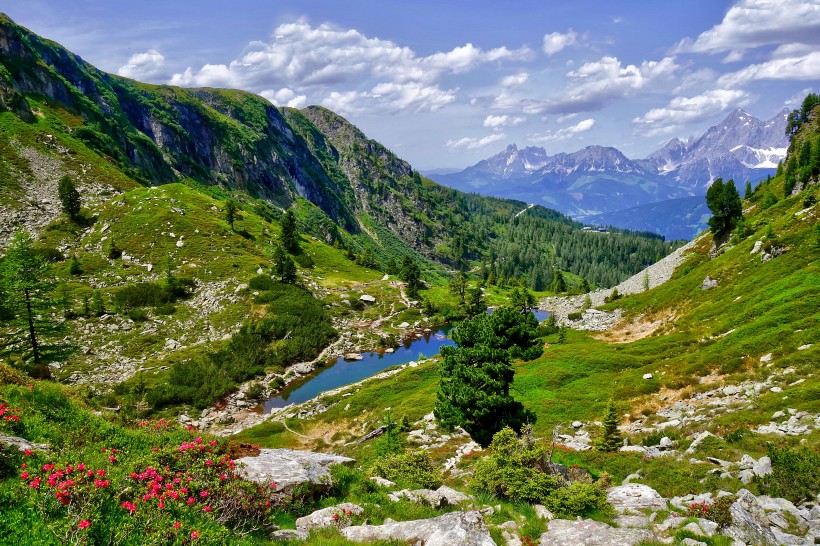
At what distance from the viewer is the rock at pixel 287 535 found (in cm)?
1130

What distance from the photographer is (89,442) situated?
12.7 m

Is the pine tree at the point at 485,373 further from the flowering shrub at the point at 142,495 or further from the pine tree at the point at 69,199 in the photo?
the pine tree at the point at 69,199

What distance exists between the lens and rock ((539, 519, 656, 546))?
12.5 metres

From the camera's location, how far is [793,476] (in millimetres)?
15570

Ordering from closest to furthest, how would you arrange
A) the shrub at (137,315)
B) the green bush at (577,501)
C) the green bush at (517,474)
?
the green bush at (577,501) → the green bush at (517,474) → the shrub at (137,315)

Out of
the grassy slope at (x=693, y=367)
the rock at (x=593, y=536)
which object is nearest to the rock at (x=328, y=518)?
the rock at (x=593, y=536)

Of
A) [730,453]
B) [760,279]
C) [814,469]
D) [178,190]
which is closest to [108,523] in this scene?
[814,469]

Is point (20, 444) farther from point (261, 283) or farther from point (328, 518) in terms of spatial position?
point (261, 283)

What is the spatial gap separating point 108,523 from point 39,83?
181 m

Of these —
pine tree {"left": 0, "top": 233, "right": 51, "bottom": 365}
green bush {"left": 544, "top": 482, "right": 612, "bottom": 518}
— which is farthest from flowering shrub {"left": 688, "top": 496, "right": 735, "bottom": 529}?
pine tree {"left": 0, "top": 233, "right": 51, "bottom": 365}

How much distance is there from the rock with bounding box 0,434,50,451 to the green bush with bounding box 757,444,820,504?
956 inches

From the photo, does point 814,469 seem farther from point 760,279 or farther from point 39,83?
point 39,83

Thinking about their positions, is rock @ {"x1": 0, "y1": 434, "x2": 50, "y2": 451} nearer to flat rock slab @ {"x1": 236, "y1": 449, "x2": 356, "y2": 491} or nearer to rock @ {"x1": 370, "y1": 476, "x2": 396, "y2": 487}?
flat rock slab @ {"x1": 236, "y1": 449, "x2": 356, "y2": 491}

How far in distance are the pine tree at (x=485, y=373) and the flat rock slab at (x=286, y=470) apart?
37.4ft
